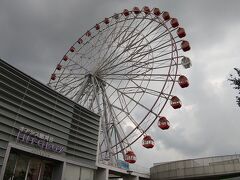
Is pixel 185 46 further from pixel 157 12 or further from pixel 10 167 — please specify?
pixel 10 167

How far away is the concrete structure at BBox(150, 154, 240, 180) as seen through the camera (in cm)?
3491

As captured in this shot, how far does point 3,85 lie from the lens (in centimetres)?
2016

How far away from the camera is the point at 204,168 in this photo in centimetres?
3612

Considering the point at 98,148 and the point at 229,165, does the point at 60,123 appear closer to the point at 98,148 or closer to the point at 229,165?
the point at 98,148

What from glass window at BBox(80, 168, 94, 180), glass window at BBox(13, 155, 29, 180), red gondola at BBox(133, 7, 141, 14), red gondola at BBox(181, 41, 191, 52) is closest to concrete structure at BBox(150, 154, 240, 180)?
glass window at BBox(80, 168, 94, 180)

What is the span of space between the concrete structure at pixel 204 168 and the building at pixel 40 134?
50.1ft

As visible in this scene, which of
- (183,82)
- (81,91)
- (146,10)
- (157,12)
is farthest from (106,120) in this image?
(146,10)

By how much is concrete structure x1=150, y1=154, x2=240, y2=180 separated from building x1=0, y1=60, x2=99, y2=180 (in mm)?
15257

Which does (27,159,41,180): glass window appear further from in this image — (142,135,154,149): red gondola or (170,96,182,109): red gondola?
(170,96,182,109): red gondola

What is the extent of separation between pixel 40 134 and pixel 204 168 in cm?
2331

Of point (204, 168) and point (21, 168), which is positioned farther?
point (204, 168)

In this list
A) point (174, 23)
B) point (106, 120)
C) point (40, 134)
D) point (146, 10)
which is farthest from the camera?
point (146, 10)

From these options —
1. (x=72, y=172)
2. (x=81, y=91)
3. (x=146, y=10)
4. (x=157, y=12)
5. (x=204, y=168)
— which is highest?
(x=146, y=10)

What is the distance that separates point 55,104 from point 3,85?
17.6 ft
